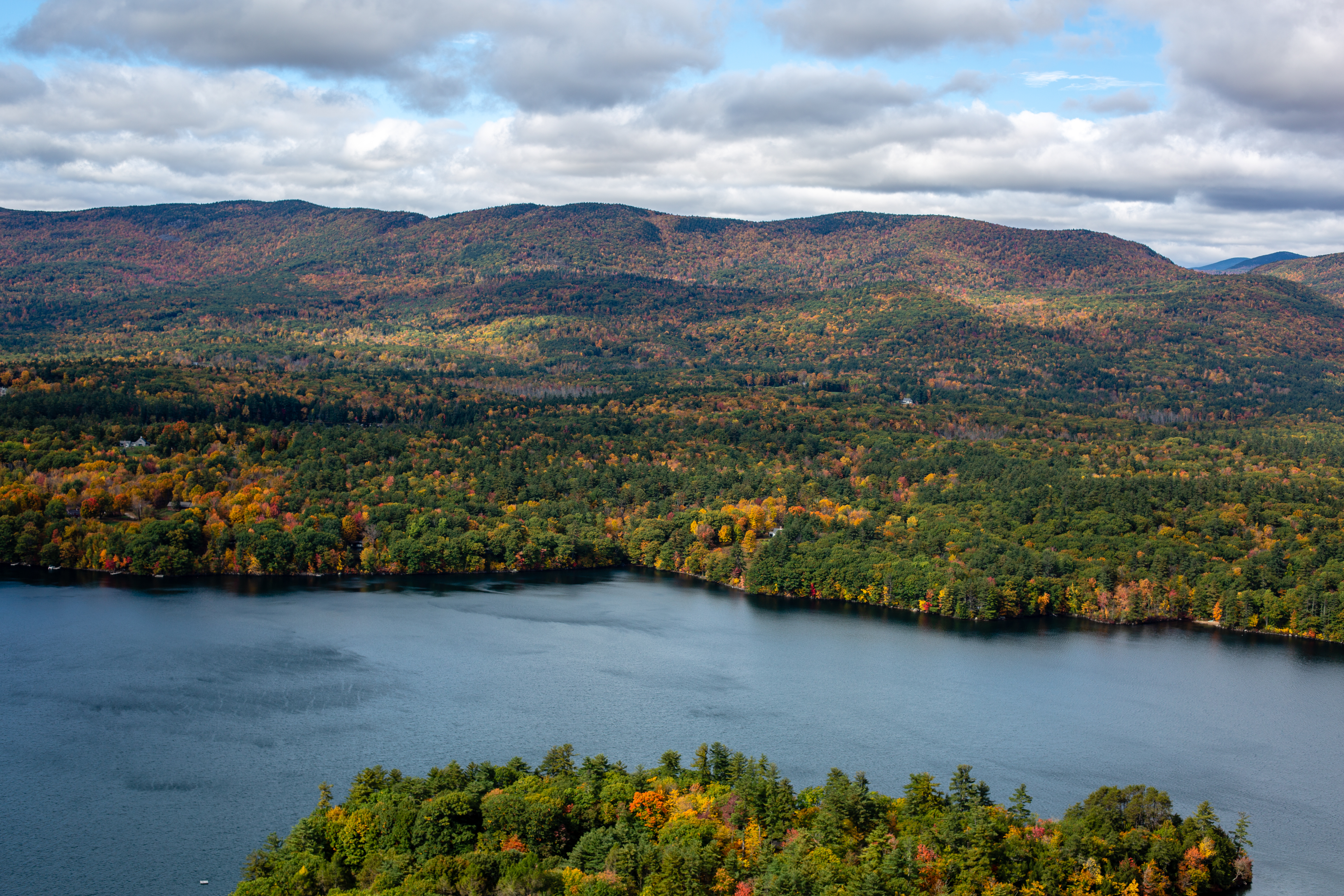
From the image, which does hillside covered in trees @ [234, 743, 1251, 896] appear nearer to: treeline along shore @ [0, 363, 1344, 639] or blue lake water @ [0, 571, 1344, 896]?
blue lake water @ [0, 571, 1344, 896]

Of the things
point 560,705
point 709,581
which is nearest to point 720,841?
point 560,705

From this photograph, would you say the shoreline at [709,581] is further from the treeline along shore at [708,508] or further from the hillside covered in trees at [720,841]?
the hillside covered in trees at [720,841]

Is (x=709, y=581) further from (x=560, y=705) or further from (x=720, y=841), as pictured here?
Result: (x=720, y=841)

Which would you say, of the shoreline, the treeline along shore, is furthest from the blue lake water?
the treeline along shore

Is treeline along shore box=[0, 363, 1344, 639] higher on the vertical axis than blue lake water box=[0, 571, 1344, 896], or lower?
higher

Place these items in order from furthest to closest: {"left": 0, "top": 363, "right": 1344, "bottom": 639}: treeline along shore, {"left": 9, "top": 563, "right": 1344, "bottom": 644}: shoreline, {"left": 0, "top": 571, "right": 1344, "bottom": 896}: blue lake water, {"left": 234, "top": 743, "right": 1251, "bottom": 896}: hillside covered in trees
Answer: {"left": 0, "top": 363, "right": 1344, "bottom": 639}: treeline along shore < {"left": 9, "top": 563, "right": 1344, "bottom": 644}: shoreline < {"left": 0, "top": 571, "right": 1344, "bottom": 896}: blue lake water < {"left": 234, "top": 743, "right": 1251, "bottom": 896}: hillside covered in trees

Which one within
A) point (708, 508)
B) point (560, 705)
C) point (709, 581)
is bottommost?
point (709, 581)
